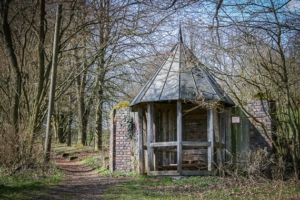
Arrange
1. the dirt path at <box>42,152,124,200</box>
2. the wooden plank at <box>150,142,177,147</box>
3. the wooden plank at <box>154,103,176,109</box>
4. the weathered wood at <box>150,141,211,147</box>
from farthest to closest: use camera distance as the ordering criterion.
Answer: the wooden plank at <box>154,103,176,109</box> < the wooden plank at <box>150,142,177,147</box> < the weathered wood at <box>150,141,211,147</box> < the dirt path at <box>42,152,124,200</box>

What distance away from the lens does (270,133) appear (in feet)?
36.7

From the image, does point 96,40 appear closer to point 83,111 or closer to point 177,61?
point 83,111

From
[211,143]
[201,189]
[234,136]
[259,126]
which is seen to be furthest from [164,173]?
[259,126]

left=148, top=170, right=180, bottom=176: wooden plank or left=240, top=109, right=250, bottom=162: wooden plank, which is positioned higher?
left=240, top=109, right=250, bottom=162: wooden plank

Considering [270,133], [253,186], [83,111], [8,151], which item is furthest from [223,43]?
[83,111]

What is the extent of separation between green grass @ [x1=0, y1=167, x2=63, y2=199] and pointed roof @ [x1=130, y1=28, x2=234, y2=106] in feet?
11.3

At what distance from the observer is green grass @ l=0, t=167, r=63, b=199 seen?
27.1 feet

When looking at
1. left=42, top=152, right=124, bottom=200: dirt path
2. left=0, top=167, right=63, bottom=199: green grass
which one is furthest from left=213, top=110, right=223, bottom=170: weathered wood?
left=0, top=167, right=63, bottom=199: green grass

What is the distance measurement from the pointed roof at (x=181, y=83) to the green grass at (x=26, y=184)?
3.45 m

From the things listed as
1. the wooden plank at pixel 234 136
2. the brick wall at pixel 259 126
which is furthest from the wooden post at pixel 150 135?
the brick wall at pixel 259 126

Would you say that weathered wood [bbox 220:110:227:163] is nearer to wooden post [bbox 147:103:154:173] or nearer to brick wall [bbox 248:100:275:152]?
brick wall [bbox 248:100:275:152]

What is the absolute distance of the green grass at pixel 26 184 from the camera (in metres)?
8.26

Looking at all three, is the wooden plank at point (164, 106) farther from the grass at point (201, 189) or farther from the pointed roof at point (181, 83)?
the grass at point (201, 189)

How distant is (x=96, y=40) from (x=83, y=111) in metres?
5.19
